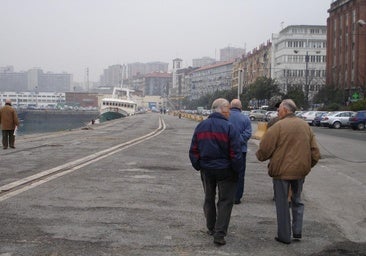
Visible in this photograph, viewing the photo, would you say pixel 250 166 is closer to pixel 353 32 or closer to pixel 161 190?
pixel 161 190

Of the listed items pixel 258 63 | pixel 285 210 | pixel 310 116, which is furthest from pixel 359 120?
pixel 258 63

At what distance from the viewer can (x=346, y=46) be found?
295 feet

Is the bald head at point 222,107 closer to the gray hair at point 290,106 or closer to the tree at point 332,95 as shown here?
the gray hair at point 290,106

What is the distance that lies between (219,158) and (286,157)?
91cm

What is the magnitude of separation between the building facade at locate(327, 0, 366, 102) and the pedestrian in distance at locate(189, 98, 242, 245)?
7069 cm

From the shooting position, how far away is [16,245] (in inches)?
243

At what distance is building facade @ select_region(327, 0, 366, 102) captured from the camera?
83.0m

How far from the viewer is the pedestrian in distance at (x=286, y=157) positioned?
6.70 m

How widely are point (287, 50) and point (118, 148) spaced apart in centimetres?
10649

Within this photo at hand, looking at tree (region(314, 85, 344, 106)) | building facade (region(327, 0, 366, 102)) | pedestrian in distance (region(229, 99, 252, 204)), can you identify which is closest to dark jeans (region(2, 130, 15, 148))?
pedestrian in distance (region(229, 99, 252, 204))

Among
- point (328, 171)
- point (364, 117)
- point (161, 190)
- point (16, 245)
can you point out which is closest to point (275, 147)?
point (16, 245)

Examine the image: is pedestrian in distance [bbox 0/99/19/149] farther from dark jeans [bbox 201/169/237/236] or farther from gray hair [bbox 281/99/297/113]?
gray hair [bbox 281/99/297/113]

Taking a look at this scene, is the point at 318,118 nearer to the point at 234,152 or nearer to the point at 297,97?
the point at 297,97

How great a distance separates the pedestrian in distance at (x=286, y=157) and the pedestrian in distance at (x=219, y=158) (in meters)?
0.53
